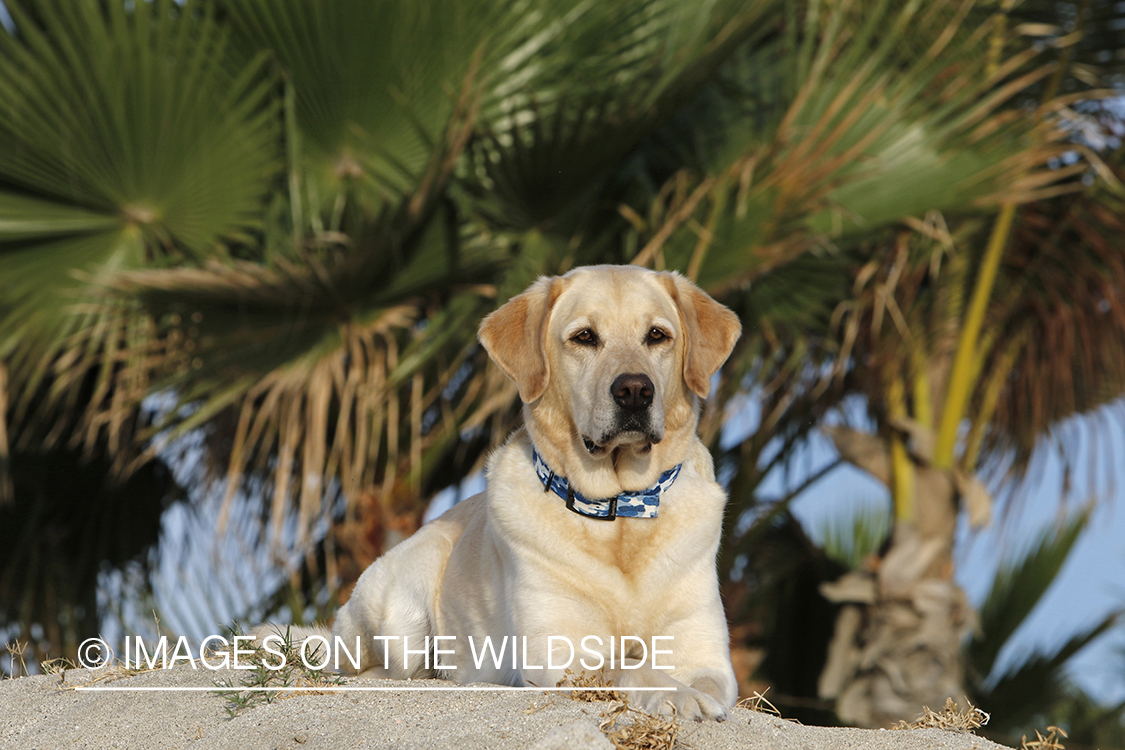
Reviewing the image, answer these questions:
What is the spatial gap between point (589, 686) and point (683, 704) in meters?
0.22

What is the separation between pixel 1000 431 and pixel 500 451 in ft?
19.2

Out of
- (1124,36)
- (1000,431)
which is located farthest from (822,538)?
(1124,36)

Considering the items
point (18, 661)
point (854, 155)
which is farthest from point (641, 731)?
point (854, 155)

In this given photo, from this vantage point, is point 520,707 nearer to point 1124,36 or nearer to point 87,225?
point 87,225

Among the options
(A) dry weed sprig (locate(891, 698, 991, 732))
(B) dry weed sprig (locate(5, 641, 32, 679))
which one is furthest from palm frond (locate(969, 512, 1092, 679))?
(B) dry weed sprig (locate(5, 641, 32, 679))

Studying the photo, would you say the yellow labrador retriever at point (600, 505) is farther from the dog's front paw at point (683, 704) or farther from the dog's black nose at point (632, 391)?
the dog's front paw at point (683, 704)

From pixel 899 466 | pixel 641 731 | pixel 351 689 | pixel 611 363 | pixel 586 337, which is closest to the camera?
pixel 641 731

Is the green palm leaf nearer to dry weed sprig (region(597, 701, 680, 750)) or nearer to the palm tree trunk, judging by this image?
the palm tree trunk

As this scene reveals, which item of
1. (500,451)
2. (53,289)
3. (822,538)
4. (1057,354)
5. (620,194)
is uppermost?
(620,194)

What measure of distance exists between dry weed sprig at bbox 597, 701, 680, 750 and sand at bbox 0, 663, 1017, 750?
1.4 inches

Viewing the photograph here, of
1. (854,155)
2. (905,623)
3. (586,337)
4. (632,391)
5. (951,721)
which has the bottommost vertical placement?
(905,623)

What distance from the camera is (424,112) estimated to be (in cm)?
629

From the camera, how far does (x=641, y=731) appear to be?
2.27m

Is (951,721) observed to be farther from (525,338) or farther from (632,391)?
(525,338)
